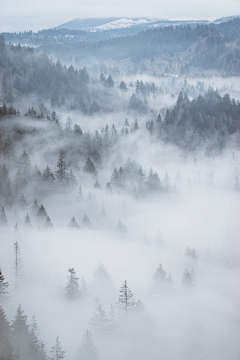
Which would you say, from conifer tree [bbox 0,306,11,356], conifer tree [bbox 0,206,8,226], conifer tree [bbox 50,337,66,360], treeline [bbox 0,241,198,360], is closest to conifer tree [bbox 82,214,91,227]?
conifer tree [bbox 0,206,8,226]

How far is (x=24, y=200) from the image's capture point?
316ft

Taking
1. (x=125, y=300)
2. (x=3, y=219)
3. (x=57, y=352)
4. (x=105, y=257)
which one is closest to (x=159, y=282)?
(x=125, y=300)

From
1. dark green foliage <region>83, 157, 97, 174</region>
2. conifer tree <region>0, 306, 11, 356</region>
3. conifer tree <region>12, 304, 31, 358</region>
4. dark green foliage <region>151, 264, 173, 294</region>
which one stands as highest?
dark green foliage <region>83, 157, 97, 174</region>

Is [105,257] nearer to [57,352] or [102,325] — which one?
[102,325]

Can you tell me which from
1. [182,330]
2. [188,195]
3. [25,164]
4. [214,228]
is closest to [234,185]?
[188,195]

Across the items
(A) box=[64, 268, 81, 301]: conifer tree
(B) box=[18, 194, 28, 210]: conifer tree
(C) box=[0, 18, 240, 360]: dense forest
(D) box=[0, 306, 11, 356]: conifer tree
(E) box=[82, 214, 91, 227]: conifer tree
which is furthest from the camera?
(E) box=[82, 214, 91, 227]: conifer tree

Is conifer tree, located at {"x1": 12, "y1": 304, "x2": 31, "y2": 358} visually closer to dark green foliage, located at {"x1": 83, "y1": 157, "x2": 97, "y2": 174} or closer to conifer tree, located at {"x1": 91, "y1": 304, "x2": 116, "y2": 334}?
conifer tree, located at {"x1": 91, "y1": 304, "x2": 116, "y2": 334}

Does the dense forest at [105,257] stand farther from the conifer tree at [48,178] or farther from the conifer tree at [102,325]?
the conifer tree at [48,178]

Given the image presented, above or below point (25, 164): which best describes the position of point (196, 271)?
below

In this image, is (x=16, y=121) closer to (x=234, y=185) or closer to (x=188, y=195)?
(x=188, y=195)

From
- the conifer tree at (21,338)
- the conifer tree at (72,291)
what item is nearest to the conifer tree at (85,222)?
the conifer tree at (72,291)

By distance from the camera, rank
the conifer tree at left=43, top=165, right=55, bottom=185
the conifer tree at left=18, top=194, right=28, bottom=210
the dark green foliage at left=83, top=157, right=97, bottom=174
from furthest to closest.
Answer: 1. the dark green foliage at left=83, top=157, right=97, bottom=174
2. the conifer tree at left=43, top=165, right=55, bottom=185
3. the conifer tree at left=18, top=194, right=28, bottom=210

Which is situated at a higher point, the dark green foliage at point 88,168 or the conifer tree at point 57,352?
the dark green foliage at point 88,168

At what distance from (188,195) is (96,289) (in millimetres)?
→ 92986
